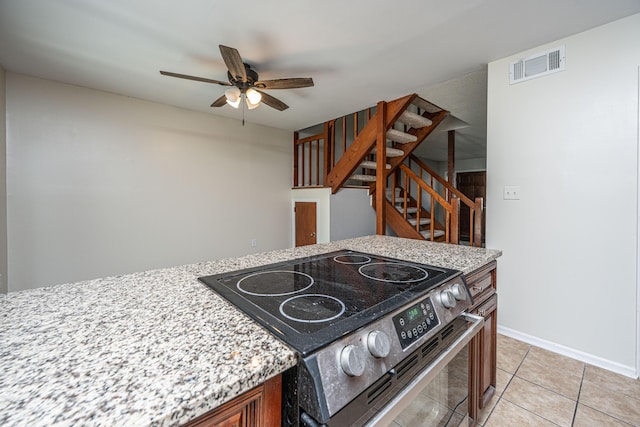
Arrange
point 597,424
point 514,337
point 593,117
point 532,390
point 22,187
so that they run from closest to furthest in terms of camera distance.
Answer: point 597,424, point 532,390, point 593,117, point 514,337, point 22,187

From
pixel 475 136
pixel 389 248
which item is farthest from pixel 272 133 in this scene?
pixel 475 136

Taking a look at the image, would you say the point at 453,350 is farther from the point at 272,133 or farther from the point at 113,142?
the point at 272,133

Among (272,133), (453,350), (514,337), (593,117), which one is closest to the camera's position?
(453,350)

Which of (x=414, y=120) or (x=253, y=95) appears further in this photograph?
(x=414, y=120)

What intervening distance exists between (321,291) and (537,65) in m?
2.57

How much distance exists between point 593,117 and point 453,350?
2.11 metres

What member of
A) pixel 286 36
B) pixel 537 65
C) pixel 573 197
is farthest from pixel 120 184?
pixel 573 197

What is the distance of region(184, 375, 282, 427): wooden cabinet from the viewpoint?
0.49 m

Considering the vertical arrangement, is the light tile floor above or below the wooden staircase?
below

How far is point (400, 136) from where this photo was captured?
3.59 m

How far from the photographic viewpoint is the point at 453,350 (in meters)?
0.94

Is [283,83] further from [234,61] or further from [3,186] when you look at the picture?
[3,186]

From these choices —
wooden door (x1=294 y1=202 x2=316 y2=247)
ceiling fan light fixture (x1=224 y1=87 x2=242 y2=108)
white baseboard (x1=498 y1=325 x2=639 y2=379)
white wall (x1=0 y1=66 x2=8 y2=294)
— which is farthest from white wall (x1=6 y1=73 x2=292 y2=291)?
white baseboard (x1=498 y1=325 x2=639 y2=379)

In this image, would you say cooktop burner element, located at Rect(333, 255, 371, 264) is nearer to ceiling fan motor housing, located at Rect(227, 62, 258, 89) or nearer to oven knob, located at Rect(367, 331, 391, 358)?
oven knob, located at Rect(367, 331, 391, 358)
